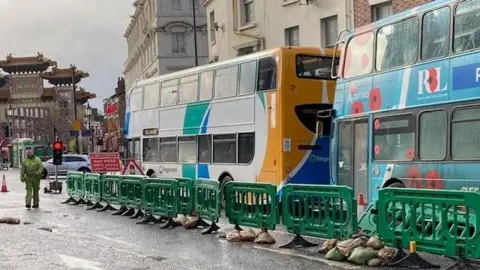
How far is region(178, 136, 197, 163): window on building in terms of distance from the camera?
19891mm

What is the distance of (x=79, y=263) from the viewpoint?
9.80 metres

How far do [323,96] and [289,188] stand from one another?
5.71 metres

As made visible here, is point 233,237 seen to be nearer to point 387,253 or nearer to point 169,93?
point 387,253

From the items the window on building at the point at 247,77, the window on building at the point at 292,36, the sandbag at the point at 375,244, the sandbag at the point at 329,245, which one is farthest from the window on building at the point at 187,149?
the window on building at the point at 292,36

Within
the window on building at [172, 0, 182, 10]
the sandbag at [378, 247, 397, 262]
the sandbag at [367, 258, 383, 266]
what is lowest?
the sandbag at [367, 258, 383, 266]

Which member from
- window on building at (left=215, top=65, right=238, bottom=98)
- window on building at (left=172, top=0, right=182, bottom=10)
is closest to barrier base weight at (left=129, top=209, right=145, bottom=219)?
window on building at (left=215, top=65, right=238, bottom=98)

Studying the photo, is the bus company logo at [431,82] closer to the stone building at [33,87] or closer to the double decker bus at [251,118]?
the double decker bus at [251,118]

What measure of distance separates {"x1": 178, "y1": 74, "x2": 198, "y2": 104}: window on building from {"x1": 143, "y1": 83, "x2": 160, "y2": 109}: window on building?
1.88 meters

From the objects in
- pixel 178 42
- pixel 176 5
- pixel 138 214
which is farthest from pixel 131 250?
pixel 176 5

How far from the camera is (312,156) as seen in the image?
631 inches

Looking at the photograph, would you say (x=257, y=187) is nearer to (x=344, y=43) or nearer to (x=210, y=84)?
(x=344, y=43)

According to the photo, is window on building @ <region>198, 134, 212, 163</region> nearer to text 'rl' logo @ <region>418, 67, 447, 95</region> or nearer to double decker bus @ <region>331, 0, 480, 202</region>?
double decker bus @ <region>331, 0, 480, 202</region>

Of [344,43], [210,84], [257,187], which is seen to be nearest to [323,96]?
[344,43]

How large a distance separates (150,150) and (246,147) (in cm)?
650
